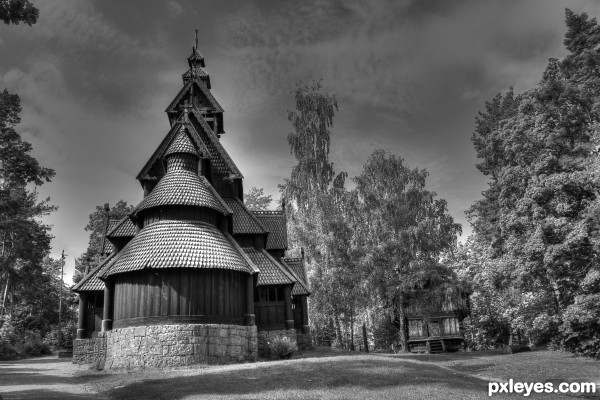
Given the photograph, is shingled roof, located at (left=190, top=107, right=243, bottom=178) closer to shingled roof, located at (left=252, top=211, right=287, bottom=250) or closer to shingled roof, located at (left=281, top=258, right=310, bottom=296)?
shingled roof, located at (left=252, top=211, right=287, bottom=250)

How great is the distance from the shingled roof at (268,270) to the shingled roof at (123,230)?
6.24 meters

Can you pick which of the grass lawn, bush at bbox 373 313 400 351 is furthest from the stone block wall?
bush at bbox 373 313 400 351

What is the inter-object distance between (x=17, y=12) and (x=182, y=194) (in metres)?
12.0

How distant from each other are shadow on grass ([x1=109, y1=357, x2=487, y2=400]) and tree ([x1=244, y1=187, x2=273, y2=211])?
1711 inches

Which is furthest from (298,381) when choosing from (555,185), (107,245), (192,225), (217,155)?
(107,245)

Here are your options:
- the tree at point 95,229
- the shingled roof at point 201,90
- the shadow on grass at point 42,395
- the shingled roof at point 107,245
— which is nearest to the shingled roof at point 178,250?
the shadow on grass at point 42,395

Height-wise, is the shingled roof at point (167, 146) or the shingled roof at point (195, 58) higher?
the shingled roof at point (195, 58)

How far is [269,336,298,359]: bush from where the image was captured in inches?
841

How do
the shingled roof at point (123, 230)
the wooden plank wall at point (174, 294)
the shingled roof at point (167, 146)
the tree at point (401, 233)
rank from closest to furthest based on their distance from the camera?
the wooden plank wall at point (174, 294), the shingled roof at point (123, 230), the shingled roof at point (167, 146), the tree at point (401, 233)

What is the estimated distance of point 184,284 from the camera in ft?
65.6

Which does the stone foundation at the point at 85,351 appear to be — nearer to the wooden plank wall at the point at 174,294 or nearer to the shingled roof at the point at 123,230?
the wooden plank wall at the point at 174,294

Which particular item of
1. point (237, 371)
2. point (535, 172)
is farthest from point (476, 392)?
point (535, 172)

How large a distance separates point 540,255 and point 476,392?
1291cm

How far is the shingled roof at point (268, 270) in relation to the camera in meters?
24.1
